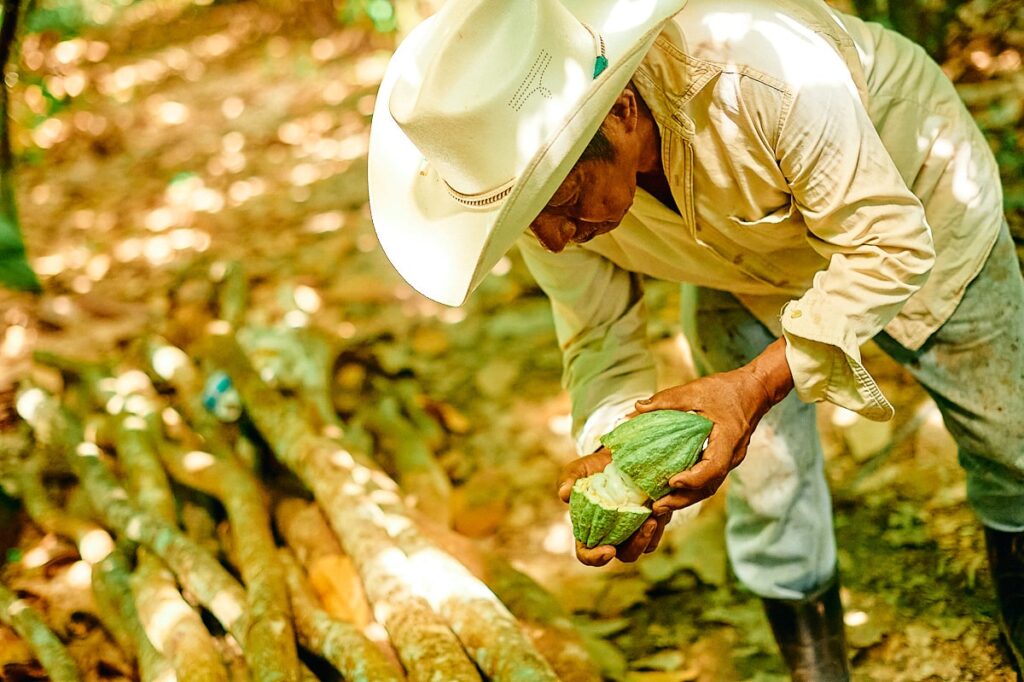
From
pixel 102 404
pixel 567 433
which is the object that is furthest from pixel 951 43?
pixel 102 404

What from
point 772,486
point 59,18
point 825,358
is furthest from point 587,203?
point 59,18

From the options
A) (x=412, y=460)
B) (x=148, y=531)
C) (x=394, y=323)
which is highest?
(x=148, y=531)

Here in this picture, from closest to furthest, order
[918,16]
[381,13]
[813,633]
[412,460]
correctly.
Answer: [813,633] < [412,460] < [918,16] < [381,13]

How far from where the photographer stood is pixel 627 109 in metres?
1.75

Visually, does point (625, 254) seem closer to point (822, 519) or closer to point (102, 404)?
point (822, 519)

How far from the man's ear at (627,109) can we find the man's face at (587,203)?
0.21 ft

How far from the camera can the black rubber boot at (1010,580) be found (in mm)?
2312

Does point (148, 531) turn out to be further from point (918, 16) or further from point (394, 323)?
point (918, 16)

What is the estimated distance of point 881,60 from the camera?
1.96 m

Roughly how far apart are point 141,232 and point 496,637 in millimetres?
4131

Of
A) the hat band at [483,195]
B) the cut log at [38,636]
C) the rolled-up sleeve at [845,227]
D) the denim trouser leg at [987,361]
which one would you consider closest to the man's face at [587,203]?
the hat band at [483,195]

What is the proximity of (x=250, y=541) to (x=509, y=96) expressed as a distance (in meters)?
1.77

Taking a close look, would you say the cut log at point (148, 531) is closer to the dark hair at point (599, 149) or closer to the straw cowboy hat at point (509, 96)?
the straw cowboy hat at point (509, 96)

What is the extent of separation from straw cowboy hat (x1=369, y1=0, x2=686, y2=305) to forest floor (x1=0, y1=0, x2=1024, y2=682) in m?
1.45
